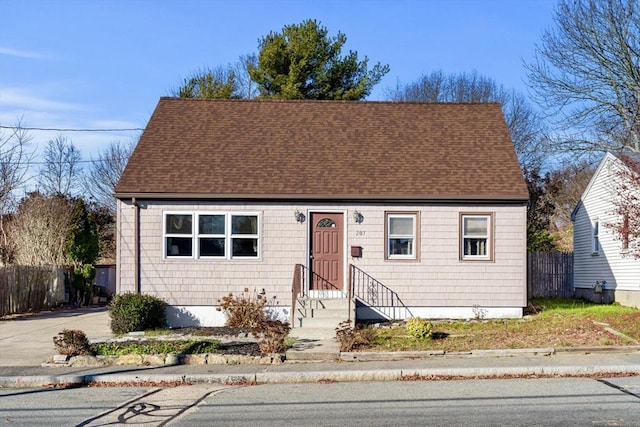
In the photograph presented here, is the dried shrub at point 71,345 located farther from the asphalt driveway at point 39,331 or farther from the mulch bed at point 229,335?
the mulch bed at point 229,335

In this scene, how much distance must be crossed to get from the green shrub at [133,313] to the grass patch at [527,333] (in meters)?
5.48

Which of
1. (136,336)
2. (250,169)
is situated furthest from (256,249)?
(136,336)

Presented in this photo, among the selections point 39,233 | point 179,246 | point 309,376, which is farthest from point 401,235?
point 39,233

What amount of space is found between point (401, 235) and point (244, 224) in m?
4.07

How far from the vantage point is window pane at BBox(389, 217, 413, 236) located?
18.9m

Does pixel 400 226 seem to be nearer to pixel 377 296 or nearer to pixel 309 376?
pixel 377 296

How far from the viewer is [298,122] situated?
21.5 m

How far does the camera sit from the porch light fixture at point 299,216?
18.6m

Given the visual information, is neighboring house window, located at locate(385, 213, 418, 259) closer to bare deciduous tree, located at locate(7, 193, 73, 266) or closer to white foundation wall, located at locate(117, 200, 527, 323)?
white foundation wall, located at locate(117, 200, 527, 323)

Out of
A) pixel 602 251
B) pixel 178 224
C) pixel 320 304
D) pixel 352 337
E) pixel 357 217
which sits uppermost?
pixel 357 217

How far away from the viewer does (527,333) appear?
16172mm

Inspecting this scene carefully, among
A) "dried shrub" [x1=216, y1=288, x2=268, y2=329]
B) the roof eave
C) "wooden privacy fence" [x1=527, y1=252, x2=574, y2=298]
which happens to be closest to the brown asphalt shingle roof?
the roof eave

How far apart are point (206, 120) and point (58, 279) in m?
10.6

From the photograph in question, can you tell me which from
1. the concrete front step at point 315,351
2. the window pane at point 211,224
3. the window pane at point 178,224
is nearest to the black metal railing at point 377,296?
the concrete front step at point 315,351
